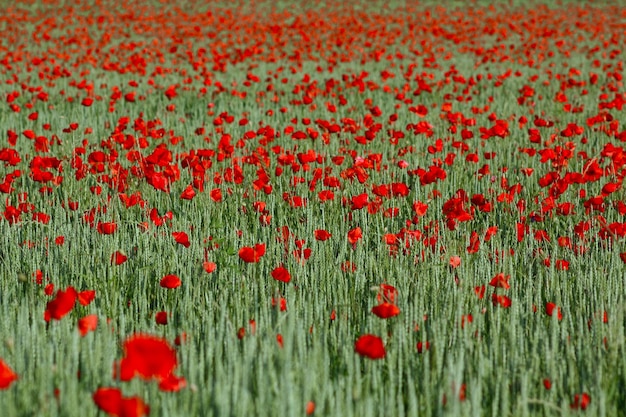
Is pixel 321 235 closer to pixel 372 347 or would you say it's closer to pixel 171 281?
pixel 171 281

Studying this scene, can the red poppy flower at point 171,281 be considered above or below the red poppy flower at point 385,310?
below

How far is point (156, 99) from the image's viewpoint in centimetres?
831

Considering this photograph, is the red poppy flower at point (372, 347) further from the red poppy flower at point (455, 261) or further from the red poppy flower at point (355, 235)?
the red poppy flower at point (355, 235)

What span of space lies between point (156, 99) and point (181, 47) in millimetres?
6062

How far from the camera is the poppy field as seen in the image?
172cm

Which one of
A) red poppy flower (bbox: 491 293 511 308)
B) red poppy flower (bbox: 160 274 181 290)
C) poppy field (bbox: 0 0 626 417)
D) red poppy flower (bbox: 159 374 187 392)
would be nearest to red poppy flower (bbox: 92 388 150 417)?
poppy field (bbox: 0 0 626 417)

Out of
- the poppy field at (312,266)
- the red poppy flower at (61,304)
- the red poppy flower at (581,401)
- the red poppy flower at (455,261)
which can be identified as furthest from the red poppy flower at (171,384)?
the red poppy flower at (455,261)

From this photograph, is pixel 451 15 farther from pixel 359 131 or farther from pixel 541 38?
pixel 359 131

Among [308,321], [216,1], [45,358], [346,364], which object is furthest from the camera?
[216,1]

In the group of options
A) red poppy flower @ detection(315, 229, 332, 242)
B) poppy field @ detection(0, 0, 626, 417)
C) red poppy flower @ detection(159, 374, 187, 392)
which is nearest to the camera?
red poppy flower @ detection(159, 374, 187, 392)

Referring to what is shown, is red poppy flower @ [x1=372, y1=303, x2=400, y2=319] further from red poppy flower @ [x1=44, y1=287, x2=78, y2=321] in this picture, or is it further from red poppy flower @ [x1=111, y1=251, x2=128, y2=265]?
red poppy flower @ [x1=111, y1=251, x2=128, y2=265]

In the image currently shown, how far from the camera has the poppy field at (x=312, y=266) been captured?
1.72 metres

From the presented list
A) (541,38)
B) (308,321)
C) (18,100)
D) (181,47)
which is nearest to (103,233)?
(308,321)

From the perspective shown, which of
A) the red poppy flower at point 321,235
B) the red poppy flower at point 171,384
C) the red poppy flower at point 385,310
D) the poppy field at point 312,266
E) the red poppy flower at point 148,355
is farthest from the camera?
the red poppy flower at point 321,235
